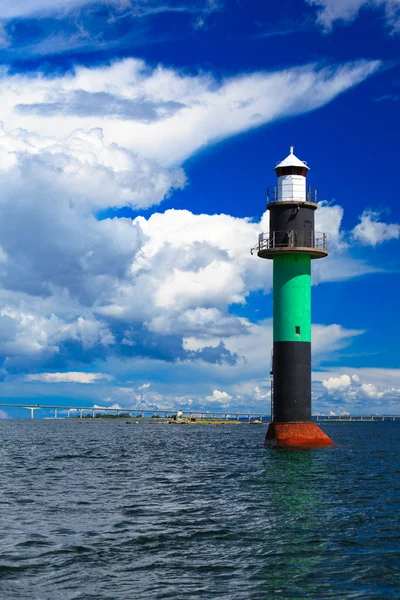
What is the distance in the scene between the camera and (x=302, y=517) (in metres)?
22.8

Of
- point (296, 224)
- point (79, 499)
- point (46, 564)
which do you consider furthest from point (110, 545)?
point (296, 224)

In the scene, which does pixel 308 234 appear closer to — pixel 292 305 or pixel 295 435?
pixel 292 305

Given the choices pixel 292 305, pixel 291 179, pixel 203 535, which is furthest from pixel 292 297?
pixel 203 535

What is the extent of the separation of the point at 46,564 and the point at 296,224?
108ft

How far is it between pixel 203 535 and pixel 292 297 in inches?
1048

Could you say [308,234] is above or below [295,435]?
above

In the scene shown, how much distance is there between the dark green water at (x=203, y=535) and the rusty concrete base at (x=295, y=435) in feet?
27.9

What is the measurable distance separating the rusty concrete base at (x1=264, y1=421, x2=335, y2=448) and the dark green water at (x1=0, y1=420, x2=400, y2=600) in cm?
851

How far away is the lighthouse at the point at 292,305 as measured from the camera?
45.0 meters

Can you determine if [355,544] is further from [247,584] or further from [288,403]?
[288,403]

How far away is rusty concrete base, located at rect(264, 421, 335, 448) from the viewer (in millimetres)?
45062

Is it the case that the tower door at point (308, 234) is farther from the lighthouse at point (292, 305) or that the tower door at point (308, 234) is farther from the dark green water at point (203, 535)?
the dark green water at point (203, 535)

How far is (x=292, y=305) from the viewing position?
148 feet

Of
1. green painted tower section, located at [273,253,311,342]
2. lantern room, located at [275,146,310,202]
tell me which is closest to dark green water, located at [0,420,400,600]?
green painted tower section, located at [273,253,311,342]
